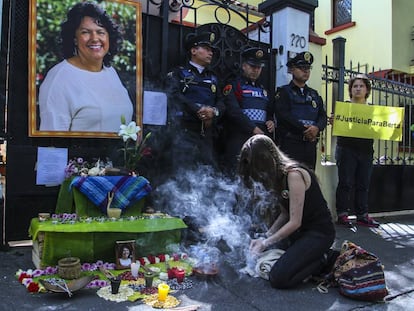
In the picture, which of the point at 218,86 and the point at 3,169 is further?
the point at 218,86

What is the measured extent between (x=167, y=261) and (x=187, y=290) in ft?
2.21

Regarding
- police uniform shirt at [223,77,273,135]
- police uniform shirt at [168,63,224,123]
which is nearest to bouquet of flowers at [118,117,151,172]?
police uniform shirt at [168,63,224,123]

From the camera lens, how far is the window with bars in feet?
44.2

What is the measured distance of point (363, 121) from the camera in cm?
634

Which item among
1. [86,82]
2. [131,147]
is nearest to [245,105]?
[131,147]

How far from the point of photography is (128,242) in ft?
12.5

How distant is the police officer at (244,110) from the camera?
16.7 ft

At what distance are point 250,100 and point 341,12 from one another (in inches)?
403

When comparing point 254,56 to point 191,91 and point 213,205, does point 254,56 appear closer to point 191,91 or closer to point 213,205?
point 191,91

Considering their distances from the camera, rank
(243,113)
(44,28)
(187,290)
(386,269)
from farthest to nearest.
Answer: (243,113) < (44,28) < (386,269) < (187,290)

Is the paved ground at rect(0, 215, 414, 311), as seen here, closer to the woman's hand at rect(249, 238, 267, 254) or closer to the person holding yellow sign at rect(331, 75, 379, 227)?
the woman's hand at rect(249, 238, 267, 254)

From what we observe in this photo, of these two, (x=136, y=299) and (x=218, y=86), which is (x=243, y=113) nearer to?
(x=218, y=86)

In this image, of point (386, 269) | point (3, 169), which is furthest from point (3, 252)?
point (386, 269)

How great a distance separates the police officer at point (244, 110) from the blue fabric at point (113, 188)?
140 centimetres
